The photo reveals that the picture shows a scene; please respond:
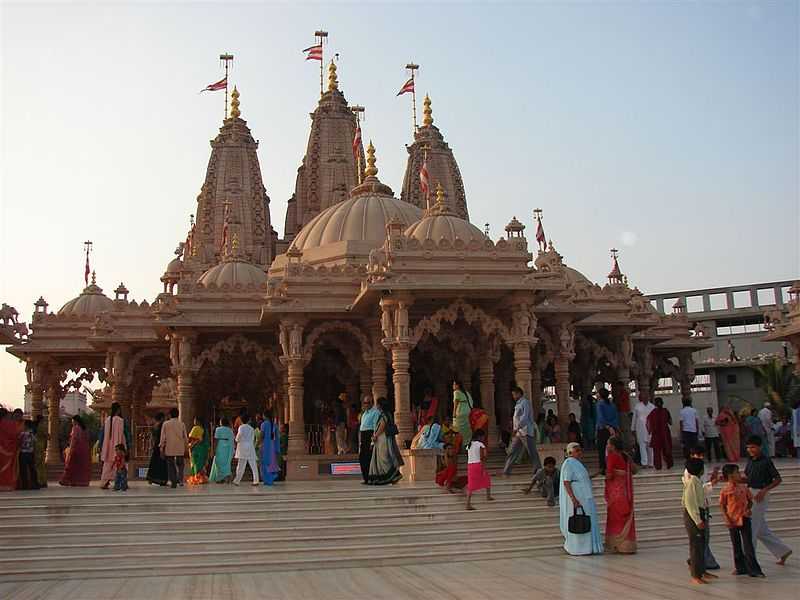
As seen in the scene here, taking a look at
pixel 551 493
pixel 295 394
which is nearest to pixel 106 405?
pixel 295 394

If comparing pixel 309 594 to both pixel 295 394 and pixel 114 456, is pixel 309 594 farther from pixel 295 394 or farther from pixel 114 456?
pixel 295 394

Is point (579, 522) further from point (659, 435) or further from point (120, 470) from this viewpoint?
point (120, 470)

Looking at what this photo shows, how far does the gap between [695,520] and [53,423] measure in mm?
24637

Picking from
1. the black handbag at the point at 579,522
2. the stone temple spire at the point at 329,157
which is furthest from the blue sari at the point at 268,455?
the stone temple spire at the point at 329,157

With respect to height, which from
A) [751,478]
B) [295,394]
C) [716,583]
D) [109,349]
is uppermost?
[109,349]

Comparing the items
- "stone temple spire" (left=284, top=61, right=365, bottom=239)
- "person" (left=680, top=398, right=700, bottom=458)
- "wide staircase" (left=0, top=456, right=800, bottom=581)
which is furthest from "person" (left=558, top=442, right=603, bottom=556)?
"stone temple spire" (left=284, top=61, right=365, bottom=239)

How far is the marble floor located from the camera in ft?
27.7

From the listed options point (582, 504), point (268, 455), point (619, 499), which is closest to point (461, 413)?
point (268, 455)

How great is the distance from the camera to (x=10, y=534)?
36.3ft

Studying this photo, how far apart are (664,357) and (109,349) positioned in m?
17.0

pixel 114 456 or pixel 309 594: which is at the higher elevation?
pixel 114 456

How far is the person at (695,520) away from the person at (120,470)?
8553 mm

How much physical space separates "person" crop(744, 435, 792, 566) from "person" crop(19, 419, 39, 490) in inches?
411

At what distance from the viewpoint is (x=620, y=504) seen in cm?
1069
